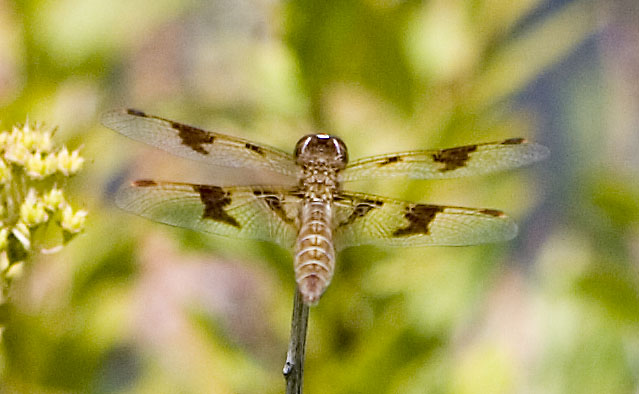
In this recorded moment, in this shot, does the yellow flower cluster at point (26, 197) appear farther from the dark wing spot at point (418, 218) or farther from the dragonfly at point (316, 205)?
the dark wing spot at point (418, 218)

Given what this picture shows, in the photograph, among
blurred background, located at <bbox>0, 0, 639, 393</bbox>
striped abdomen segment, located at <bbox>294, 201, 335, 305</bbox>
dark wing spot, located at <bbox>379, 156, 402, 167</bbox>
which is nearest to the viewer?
striped abdomen segment, located at <bbox>294, 201, 335, 305</bbox>

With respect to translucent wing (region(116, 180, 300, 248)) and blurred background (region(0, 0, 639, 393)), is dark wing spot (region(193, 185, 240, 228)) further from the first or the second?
blurred background (region(0, 0, 639, 393))

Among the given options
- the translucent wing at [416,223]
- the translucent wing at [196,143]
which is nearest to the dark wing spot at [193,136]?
the translucent wing at [196,143]

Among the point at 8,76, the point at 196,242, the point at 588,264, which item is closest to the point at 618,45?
the point at 588,264

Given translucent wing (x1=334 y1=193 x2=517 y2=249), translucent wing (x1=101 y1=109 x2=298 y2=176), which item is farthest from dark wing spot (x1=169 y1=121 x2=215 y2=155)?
translucent wing (x1=334 y1=193 x2=517 y2=249)

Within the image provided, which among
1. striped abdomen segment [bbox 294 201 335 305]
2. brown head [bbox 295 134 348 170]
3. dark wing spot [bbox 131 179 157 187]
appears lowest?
striped abdomen segment [bbox 294 201 335 305]

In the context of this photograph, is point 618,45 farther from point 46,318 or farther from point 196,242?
point 46,318

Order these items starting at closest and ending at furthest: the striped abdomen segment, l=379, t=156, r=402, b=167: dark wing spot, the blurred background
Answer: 1. the striped abdomen segment
2. l=379, t=156, r=402, b=167: dark wing spot
3. the blurred background
